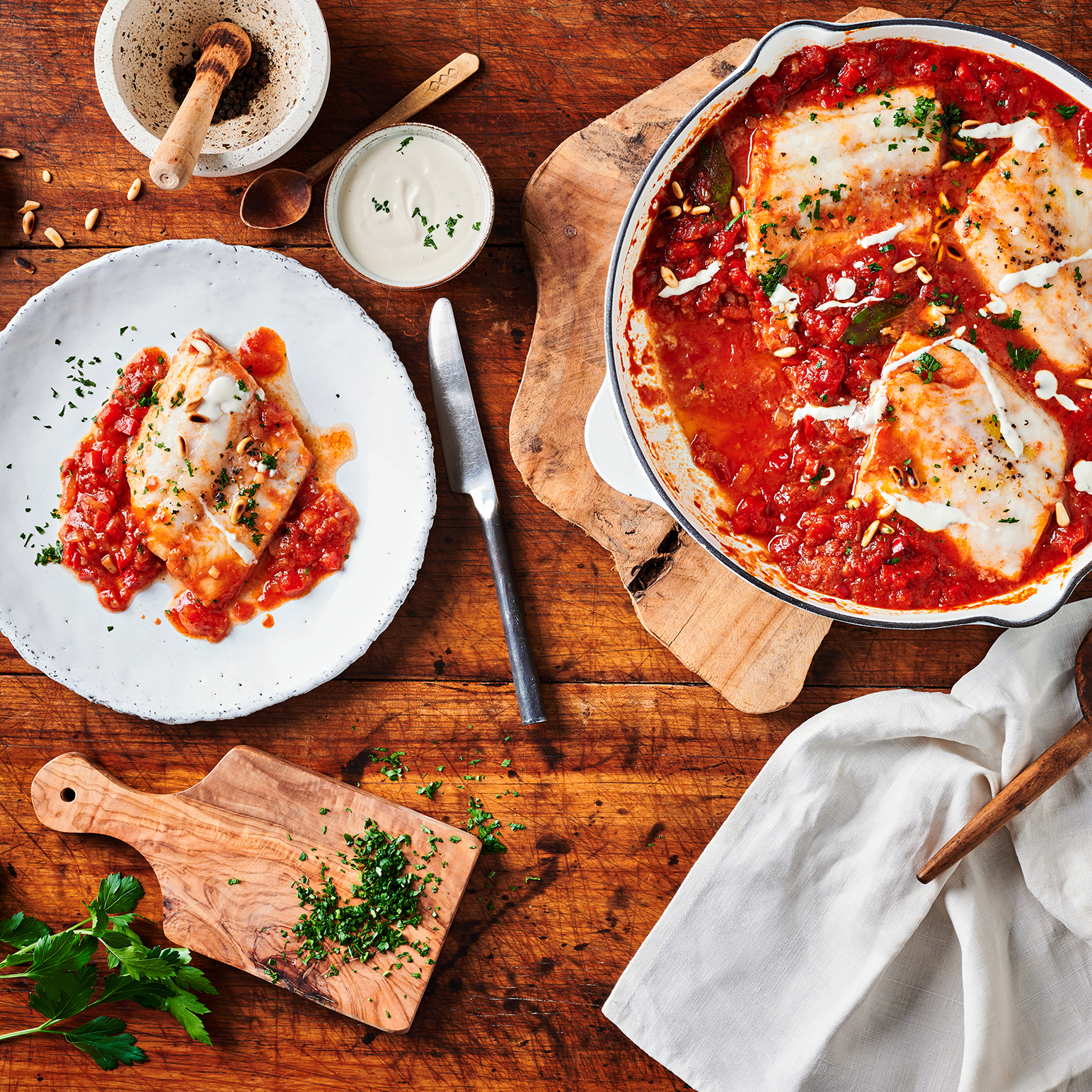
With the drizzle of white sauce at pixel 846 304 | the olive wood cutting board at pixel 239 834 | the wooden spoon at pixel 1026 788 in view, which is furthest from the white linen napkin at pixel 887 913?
the drizzle of white sauce at pixel 846 304

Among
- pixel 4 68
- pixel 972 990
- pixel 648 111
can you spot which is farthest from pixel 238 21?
pixel 972 990

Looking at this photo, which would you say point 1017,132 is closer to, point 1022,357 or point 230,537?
point 1022,357

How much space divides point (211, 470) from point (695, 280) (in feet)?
6.10

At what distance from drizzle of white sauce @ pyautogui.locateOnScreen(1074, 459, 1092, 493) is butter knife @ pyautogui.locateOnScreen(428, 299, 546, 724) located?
1981 millimetres

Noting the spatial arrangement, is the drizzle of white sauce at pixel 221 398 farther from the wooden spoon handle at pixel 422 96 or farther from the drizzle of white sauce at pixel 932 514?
the drizzle of white sauce at pixel 932 514

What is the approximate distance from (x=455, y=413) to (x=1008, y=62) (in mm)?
2203

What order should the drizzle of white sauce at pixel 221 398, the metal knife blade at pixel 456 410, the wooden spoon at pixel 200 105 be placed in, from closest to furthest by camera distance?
the wooden spoon at pixel 200 105 < the drizzle of white sauce at pixel 221 398 < the metal knife blade at pixel 456 410

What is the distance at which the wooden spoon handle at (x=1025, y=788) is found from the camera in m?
2.82

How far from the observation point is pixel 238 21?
2.98 meters

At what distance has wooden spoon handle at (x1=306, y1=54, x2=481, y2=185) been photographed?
3.05m

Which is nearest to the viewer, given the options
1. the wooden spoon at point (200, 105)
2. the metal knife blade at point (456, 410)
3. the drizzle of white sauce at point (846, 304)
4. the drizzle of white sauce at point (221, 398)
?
the wooden spoon at point (200, 105)

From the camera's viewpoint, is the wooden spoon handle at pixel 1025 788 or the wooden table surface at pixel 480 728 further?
the wooden table surface at pixel 480 728

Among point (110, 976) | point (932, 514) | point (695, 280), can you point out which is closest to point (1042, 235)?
point (932, 514)

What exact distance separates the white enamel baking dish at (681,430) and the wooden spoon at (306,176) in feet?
3.07
